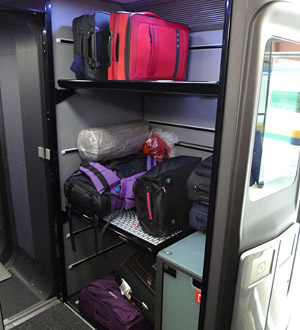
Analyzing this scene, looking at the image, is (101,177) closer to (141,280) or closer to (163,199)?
(163,199)

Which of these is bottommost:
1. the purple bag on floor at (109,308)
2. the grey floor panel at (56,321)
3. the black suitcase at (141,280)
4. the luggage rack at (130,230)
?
the grey floor panel at (56,321)

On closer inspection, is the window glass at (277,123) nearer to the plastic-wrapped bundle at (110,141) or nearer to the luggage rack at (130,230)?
the luggage rack at (130,230)

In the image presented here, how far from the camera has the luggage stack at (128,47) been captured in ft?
5.14

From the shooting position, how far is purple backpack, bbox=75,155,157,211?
5.98ft

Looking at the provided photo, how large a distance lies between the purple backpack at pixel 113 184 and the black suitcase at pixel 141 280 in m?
0.35

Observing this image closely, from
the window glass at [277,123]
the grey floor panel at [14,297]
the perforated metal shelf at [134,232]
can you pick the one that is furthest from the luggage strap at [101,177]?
the grey floor panel at [14,297]

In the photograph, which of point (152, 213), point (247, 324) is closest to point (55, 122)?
point (152, 213)

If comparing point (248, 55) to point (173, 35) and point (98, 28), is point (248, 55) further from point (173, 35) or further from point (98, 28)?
point (98, 28)

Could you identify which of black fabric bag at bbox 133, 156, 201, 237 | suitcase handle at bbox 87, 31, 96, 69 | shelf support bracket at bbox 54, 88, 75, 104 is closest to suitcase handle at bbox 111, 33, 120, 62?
suitcase handle at bbox 87, 31, 96, 69

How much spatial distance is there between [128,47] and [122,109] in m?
0.73

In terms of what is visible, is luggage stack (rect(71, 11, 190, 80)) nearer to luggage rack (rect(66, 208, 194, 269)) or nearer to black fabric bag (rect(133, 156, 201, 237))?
black fabric bag (rect(133, 156, 201, 237))

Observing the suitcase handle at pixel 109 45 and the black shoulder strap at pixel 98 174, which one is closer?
the suitcase handle at pixel 109 45

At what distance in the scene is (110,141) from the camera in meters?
2.00

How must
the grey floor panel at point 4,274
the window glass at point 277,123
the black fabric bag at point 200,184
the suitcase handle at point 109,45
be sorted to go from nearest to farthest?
the window glass at point 277,123 < the black fabric bag at point 200,184 < the suitcase handle at point 109,45 < the grey floor panel at point 4,274
